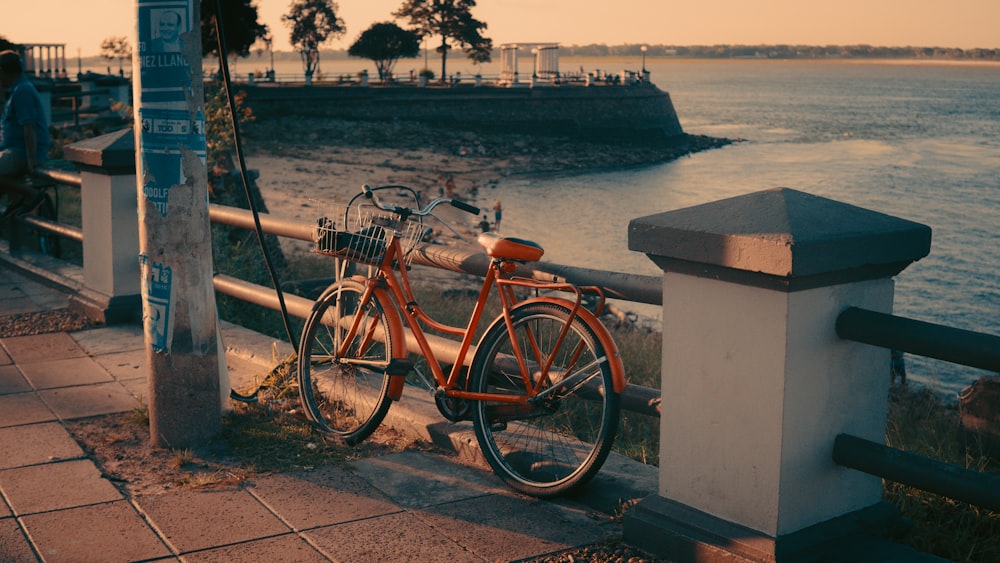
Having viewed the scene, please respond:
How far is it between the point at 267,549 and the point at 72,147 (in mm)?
4981

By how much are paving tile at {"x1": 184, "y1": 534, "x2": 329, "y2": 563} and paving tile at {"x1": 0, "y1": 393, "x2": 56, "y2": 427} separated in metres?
2.18

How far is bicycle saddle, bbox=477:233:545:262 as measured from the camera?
443cm

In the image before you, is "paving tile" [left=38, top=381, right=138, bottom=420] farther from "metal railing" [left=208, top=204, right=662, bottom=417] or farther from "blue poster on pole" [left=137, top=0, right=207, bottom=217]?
"blue poster on pole" [left=137, top=0, right=207, bottom=217]

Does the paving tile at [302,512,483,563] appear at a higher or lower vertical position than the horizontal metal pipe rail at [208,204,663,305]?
lower

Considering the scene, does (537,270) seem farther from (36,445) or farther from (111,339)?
(111,339)

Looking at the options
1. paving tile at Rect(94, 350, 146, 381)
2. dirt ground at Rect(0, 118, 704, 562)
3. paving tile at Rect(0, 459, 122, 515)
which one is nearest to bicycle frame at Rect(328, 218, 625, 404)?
dirt ground at Rect(0, 118, 704, 562)

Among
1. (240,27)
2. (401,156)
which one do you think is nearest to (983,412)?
(401,156)

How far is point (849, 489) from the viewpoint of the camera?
147 inches

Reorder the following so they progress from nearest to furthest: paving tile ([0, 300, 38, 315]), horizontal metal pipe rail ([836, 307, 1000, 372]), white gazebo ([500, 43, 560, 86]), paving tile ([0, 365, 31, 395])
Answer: horizontal metal pipe rail ([836, 307, 1000, 372]) → paving tile ([0, 365, 31, 395]) → paving tile ([0, 300, 38, 315]) → white gazebo ([500, 43, 560, 86])

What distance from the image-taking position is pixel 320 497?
448cm

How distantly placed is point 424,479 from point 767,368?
1844 mm

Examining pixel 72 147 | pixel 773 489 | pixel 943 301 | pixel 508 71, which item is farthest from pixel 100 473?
pixel 508 71

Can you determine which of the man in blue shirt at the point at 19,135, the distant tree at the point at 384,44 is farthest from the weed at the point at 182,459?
the distant tree at the point at 384,44

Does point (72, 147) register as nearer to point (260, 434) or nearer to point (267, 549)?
point (260, 434)
